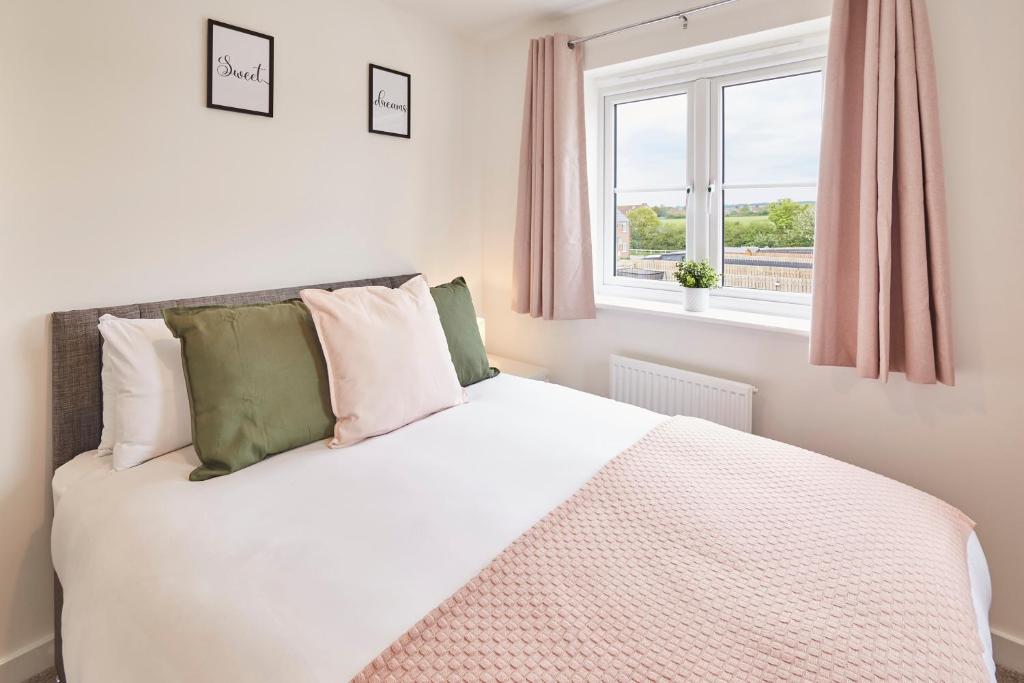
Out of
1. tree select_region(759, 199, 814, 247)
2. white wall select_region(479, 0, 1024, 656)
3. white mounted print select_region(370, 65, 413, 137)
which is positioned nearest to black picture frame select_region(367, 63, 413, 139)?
white mounted print select_region(370, 65, 413, 137)

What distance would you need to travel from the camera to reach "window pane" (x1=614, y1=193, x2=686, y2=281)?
269 cm

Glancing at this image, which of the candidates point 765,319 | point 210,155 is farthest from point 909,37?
point 210,155

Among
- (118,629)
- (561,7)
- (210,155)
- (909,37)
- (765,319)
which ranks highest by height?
(561,7)

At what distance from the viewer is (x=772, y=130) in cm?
237

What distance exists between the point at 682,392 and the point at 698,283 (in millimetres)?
493

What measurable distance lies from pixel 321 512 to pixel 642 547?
2.51ft

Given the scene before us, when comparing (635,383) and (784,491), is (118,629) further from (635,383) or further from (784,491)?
(635,383)

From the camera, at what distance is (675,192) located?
8.75ft

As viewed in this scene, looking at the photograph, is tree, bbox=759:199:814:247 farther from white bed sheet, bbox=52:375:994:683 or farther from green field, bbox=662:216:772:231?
white bed sheet, bbox=52:375:994:683

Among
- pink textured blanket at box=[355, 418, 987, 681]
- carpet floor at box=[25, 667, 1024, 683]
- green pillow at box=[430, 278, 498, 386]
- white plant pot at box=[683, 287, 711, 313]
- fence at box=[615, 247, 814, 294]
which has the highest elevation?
fence at box=[615, 247, 814, 294]

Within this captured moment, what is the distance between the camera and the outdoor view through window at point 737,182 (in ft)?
7.59

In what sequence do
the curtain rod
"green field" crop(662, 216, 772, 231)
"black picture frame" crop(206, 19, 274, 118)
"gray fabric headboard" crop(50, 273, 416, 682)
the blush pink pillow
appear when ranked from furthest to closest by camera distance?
"green field" crop(662, 216, 772, 231) < the curtain rod < "black picture frame" crop(206, 19, 274, 118) < the blush pink pillow < "gray fabric headboard" crop(50, 273, 416, 682)

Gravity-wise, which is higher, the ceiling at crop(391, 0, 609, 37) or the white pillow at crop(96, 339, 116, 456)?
the ceiling at crop(391, 0, 609, 37)

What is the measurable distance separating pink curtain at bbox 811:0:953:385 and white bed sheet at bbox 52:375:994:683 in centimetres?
72
